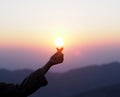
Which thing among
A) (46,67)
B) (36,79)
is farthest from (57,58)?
(36,79)

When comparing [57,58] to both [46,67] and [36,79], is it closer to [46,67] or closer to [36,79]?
[46,67]

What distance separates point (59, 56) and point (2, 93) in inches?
25.6

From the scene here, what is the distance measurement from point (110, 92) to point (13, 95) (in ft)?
473

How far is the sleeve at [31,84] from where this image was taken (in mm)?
4289

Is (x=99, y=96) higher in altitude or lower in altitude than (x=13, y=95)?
lower

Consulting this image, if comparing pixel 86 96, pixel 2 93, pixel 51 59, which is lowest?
pixel 86 96

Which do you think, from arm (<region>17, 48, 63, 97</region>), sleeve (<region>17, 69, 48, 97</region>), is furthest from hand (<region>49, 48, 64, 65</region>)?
sleeve (<region>17, 69, 48, 97</region>)

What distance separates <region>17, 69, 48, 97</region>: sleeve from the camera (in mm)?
4289

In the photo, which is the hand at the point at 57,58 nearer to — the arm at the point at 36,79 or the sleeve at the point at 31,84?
the arm at the point at 36,79

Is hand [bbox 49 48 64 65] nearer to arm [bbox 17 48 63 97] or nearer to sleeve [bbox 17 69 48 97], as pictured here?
arm [bbox 17 48 63 97]

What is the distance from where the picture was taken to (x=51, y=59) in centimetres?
435

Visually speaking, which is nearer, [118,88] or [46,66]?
[46,66]

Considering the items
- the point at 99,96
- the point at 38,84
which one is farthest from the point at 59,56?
the point at 99,96

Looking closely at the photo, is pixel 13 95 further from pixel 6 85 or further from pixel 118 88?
pixel 118 88
